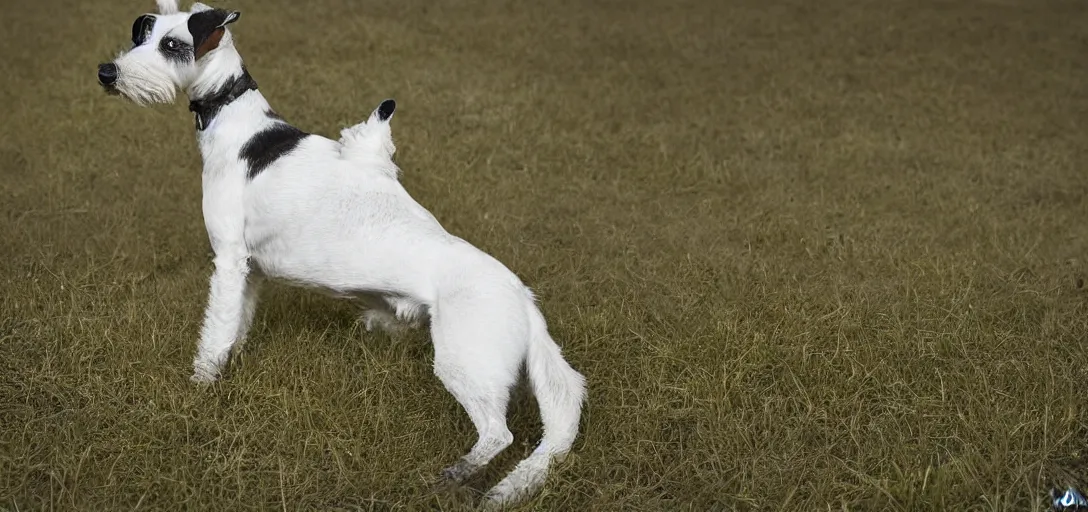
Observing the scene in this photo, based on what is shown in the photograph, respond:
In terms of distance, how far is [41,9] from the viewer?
12.4m

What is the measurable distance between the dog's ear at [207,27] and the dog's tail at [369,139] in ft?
2.34

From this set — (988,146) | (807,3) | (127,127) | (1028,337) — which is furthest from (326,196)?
(807,3)

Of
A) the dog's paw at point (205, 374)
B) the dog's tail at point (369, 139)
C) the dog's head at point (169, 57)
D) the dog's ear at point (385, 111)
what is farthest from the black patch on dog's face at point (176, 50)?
the dog's paw at point (205, 374)

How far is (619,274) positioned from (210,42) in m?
2.97

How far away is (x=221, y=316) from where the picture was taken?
429 cm

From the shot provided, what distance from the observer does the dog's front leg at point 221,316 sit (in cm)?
426

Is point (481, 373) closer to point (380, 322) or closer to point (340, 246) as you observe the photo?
point (340, 246)

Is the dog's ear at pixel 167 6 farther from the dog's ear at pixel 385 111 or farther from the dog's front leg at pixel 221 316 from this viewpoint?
the dog's front leg at pixel 221 316

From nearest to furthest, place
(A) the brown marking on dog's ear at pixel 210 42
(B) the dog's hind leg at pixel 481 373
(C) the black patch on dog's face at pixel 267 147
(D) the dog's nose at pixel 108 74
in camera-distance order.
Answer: (B) the dog's hind leg at pixel 481 373, (D) the dog's nose at pixel 108 74, (A) the brown marking on dog's ear at pixel 210 42, (C) the black patch on dog's face at pixel 267 147

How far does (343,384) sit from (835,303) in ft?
9.68

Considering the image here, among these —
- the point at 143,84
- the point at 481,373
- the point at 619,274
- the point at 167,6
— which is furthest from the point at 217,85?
the point at 619,274

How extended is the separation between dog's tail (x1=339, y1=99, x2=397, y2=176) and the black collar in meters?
0.53

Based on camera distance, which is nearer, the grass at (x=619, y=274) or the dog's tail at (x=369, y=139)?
the grass at (x=619, y=274)

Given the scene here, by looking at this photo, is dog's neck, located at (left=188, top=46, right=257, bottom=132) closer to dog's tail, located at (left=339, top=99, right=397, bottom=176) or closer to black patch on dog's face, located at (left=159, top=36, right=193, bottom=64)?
black patch on dog's face, located at (left=159, top=36, right=193, bottom=64)
